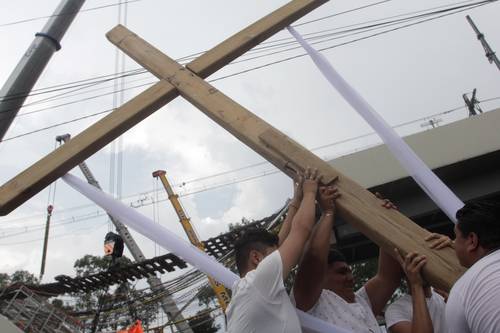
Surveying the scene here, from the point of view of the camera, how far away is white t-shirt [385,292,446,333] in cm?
179

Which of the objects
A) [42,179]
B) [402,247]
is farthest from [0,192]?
[402,247]

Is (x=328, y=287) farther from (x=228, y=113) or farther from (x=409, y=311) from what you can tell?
Answer: (x=228, y=113)

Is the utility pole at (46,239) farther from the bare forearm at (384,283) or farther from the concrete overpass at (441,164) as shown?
the bare forearm at (384,283)

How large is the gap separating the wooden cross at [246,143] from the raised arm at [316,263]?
59 millimetres

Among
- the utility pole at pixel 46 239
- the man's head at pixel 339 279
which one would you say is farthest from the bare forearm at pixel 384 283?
the utility pole at pixel 46 239

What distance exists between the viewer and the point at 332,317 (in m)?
1.67

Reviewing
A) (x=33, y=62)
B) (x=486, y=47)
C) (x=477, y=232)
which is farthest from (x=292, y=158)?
(x=486, y=47)

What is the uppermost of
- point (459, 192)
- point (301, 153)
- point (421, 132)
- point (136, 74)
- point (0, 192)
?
point (136, 74)

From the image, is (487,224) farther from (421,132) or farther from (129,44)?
(421,132)

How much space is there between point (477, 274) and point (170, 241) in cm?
141

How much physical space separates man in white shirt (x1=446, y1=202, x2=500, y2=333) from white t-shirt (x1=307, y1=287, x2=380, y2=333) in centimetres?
44

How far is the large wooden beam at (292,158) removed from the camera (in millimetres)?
1492

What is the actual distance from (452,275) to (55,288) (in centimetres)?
984

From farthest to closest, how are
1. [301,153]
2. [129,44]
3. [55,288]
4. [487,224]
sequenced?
1. [55,288]
2. [129,44]
3. [301,153]
4. [487,224]
